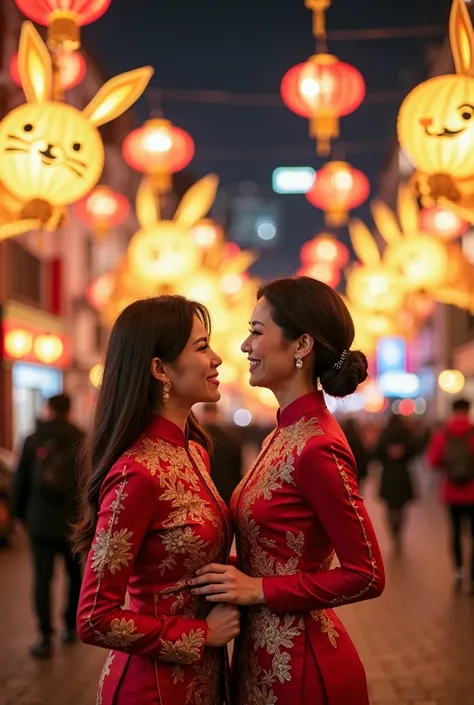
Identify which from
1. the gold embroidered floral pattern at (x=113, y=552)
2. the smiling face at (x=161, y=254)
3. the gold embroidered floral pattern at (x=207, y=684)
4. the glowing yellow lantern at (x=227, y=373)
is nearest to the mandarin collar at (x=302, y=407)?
the gold embroidered floral pattern at (x=113, y=552)

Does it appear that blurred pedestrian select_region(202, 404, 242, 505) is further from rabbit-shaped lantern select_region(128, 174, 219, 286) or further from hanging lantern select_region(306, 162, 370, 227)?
hanging lantern select_region(306, 162, 370, 227)

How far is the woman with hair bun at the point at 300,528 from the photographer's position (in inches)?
105

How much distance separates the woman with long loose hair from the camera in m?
2.59

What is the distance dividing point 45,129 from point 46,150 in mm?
145

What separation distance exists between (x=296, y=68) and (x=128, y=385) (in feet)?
23.6

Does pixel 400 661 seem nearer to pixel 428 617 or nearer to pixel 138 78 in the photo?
pixel 428 617

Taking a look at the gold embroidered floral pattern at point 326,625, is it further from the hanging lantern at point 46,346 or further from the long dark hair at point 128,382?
the hanging lantern at point 46,346

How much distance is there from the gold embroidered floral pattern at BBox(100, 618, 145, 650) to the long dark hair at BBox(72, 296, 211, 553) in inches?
16.4

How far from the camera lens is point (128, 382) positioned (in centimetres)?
283

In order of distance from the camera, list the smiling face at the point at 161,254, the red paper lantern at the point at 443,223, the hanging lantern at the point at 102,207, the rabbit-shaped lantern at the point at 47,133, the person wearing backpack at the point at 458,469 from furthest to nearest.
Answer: the hanging lantern at the point at 102,207
the red paper lantern at the point at 443,223
the smiling face at the point at 161,254
the person wearing backpack at the point at 458,469
the rabbit-shaped lantern at the point at 47,133

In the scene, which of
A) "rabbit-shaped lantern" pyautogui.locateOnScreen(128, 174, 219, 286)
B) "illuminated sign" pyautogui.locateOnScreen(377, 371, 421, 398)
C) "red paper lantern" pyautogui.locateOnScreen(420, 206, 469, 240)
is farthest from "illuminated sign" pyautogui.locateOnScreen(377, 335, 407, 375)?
"rabbit-shaped lantern" pyautogui.locateOnScreen(128, 174, 219, 286)

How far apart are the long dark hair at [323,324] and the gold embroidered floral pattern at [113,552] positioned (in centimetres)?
82

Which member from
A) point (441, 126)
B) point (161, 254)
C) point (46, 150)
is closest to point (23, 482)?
point (46, 150)

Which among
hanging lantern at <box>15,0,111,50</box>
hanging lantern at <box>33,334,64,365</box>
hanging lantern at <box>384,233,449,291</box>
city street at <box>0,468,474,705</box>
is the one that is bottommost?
city street at <box>0,468,474,705</box>
